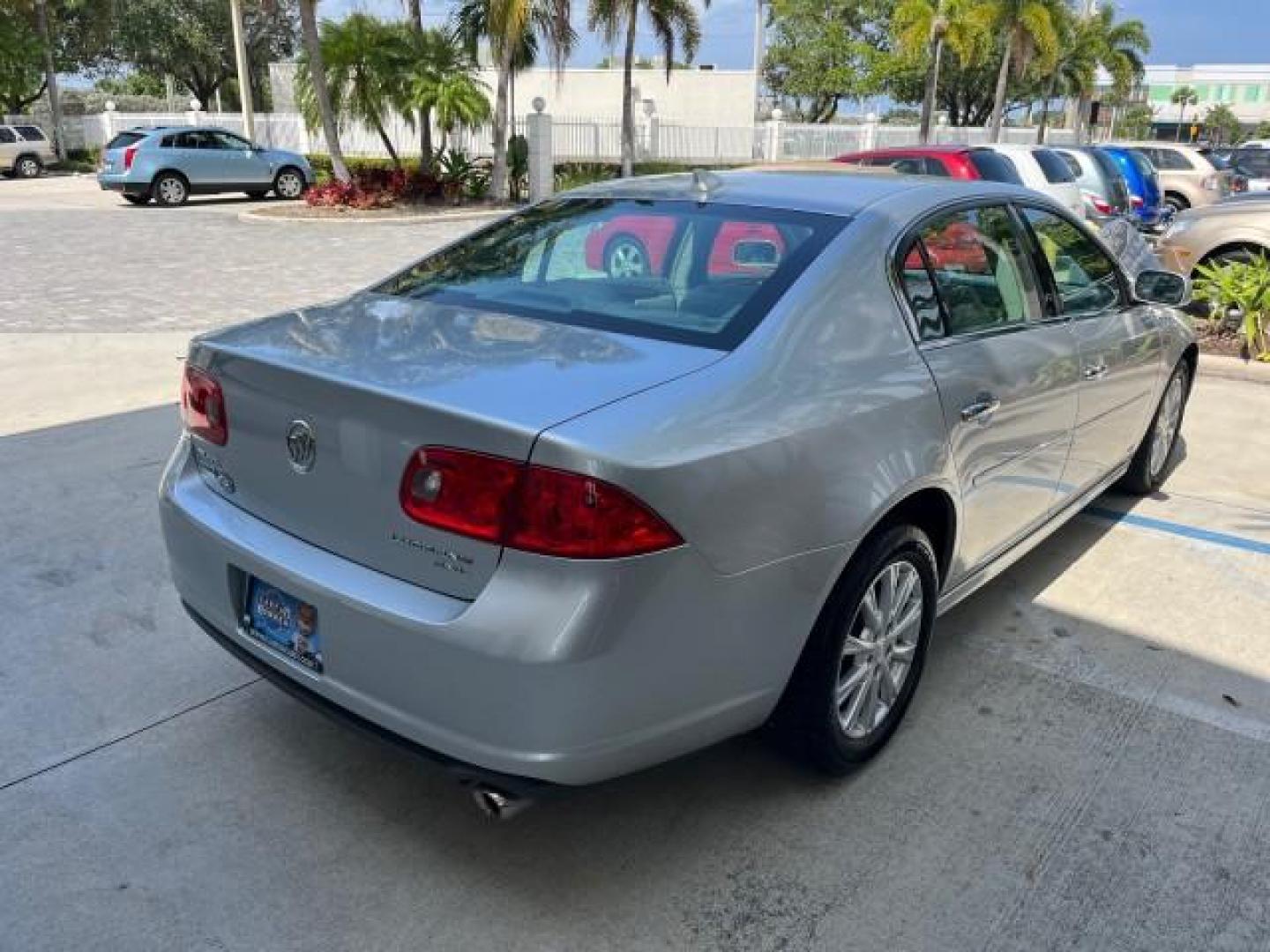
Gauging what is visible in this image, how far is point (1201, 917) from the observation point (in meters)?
2.50

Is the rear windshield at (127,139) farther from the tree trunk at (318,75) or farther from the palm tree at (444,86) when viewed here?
the palm tree at (444,86)

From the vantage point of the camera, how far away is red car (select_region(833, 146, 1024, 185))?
11.0 m

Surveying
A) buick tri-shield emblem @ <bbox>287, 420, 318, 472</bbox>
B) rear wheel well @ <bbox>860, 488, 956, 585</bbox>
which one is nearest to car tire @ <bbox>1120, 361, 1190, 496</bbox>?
rear wheel well @ <bbox>860, 488, 956, 585</bbox>

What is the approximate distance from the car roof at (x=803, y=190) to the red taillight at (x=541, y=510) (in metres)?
1.38

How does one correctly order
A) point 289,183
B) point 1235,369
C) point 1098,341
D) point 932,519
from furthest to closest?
point 289,183 → point 1235,369 → point 1098,341 → point 932,519

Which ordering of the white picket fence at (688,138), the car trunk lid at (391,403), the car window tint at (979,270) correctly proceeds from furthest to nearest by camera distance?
the white picket fence at (688,138), the car window tint at (979,270), the car trunk lid at (391,403)

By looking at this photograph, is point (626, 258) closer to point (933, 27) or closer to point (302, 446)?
point (302, 446)

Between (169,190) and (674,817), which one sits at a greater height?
(169,190)

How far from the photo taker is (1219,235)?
980cm

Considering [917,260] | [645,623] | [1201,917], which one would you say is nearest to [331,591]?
[645,623]

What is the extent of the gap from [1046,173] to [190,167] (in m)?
17.7

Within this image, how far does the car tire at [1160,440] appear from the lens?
5098 mm

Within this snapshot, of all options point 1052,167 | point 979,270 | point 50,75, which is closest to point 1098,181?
point 1052,167

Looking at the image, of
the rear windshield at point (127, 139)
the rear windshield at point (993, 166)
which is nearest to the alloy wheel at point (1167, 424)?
the rear windshield at point (993, 166)
